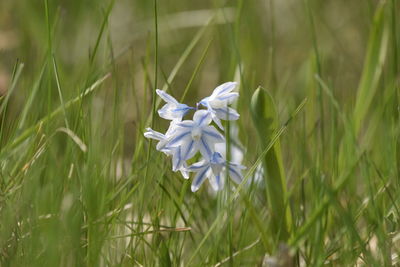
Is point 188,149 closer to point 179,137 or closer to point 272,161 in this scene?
point 179,137

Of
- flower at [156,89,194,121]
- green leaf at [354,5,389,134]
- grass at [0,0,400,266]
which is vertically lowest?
grass at [0,0,400,266]

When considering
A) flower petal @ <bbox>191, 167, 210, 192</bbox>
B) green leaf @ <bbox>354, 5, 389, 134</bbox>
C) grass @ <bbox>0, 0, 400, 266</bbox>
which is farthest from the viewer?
green leaf @ <bbox>354, 5, 389, 134</bbox>

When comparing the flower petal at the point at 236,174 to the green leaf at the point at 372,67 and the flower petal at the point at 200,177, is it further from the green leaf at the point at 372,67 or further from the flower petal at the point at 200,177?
the green leaf at the point at 372,67

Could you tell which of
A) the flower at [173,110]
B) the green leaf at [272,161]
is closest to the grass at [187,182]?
the green leaf at [272,161]

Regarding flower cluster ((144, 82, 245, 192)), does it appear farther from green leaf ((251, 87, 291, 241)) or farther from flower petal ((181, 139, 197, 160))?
green leaf ((251, 87, 291, 241))

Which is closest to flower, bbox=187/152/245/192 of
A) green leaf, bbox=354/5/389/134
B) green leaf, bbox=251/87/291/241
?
green leaf, bbox=251/87/291/241

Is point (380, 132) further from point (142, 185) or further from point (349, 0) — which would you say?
point (349, 0)
